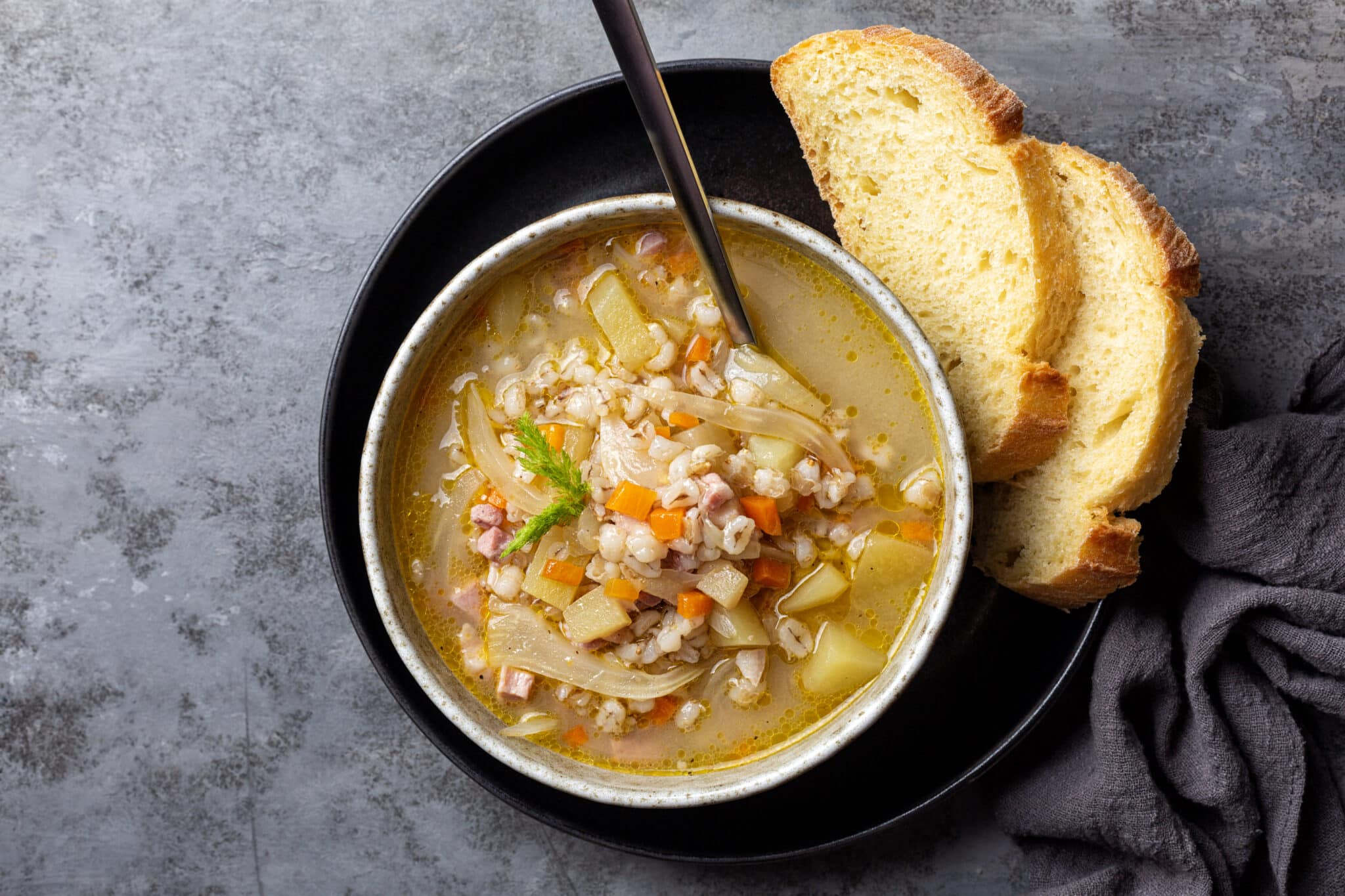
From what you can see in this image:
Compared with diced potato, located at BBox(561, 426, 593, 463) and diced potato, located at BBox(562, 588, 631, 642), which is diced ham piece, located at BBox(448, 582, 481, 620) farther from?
diced potato, located at BBox(561, 426, 593, 463)

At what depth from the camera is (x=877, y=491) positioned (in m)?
2.52

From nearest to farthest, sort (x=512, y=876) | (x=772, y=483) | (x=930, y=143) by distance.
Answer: (x=772, y=483), (x=930, y=143), (x=512, y=876)

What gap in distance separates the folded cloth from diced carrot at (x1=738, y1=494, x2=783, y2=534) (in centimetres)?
102

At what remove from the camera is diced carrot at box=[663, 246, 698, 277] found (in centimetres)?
256

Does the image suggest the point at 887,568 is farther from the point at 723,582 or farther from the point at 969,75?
the point at 969,75

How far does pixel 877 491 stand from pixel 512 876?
1.65m

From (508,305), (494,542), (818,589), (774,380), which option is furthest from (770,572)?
(508,305)

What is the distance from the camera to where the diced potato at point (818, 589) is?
8.21 feet

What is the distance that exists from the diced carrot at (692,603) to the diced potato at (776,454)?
35 cm

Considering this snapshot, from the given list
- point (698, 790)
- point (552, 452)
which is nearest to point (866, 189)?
point (552, 452)

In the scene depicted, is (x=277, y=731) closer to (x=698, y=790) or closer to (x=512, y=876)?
(x=512, y=876)

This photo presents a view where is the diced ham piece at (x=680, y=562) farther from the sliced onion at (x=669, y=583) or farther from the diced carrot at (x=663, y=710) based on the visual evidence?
the diced carrot at (x=663, y=710)

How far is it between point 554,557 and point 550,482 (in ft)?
0.63

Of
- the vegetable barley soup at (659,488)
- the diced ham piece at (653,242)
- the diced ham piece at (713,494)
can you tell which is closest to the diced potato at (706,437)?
the vegetable barley soup at (659,488)
